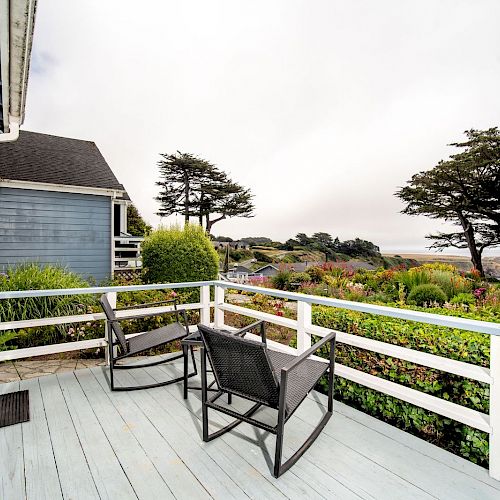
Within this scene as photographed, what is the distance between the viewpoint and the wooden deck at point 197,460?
174cm

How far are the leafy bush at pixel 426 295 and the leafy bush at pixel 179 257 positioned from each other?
3.97 meters

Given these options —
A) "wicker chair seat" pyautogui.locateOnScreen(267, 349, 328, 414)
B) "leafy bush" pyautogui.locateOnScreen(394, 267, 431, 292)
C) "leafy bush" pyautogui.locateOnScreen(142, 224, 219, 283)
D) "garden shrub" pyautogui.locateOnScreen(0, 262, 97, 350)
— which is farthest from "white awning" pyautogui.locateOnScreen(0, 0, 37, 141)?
"leafy bush" pyautogui.locateOnScreen(394, 267, 431, 292)

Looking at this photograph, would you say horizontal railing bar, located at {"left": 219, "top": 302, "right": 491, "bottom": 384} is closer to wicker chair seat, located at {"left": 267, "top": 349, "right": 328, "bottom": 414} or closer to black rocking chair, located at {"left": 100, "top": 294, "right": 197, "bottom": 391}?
wicker chair seat, located at {"left": 267, "top": 349, "right": 328, "bottom": 414}

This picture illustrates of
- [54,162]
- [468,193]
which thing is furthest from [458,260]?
[54,162]

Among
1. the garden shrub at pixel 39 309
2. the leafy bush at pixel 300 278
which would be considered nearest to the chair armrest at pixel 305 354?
the garden shrub at pixel 39 309

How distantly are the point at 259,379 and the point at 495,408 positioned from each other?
3.95 ft

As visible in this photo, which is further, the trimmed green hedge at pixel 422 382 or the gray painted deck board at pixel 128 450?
the trimmed green hedge at pixel 422 382

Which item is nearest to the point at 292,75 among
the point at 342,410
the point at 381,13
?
the point at 381,13

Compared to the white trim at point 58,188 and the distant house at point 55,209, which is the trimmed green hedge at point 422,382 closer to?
the distant house at point 55,209

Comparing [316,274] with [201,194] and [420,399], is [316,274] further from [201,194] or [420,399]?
[201,194]

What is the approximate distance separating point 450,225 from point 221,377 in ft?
74.4

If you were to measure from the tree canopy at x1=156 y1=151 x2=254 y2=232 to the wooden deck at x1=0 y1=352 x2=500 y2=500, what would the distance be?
23.7 meters

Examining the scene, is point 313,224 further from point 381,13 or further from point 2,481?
point 2,481

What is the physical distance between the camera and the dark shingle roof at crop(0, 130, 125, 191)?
28.8ft
